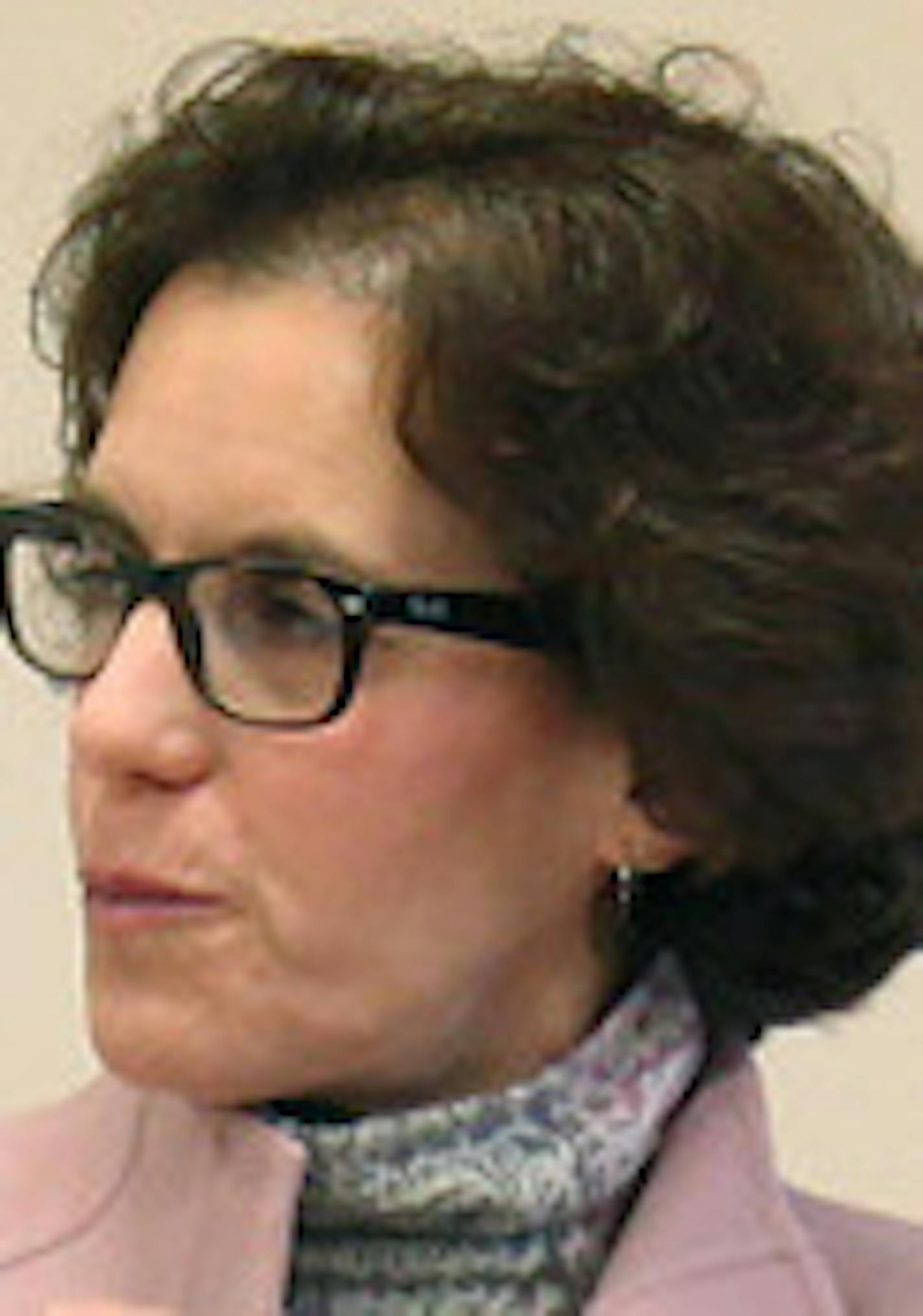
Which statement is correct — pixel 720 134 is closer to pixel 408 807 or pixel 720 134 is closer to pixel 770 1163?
pixel 408 807

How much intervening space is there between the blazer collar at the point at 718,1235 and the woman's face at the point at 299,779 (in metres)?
0.13

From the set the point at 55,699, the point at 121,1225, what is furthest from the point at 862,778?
the point at 55,699

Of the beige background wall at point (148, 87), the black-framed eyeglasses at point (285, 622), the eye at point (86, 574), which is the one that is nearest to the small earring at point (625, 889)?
the black-framed eyeglasses at point (285, 622)

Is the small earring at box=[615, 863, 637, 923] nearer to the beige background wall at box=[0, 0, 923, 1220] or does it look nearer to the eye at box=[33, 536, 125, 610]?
the eye at box=[33, 536, 125, 610]

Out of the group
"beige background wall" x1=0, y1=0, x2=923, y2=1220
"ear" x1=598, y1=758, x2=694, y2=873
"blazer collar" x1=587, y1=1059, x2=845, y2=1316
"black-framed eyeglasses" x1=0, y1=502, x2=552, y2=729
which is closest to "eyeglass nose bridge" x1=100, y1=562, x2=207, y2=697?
"black-framed eyeglasses" x1=0, y1=502, x2=552, y2=729

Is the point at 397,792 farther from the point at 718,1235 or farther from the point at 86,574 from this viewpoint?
the point at 718,1235

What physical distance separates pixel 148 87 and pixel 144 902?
763 millimetres

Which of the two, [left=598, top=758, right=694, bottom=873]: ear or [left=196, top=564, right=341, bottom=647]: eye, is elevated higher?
[left=196, top=564, right=341, bottom=647]: eye

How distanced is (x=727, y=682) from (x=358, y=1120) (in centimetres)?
22

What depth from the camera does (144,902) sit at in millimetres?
1055

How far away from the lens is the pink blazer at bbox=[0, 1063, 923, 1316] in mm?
1110

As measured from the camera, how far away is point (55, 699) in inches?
66.2

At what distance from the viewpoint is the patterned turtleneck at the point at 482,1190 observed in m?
1.09

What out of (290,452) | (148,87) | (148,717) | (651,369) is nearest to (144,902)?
(148,717)
